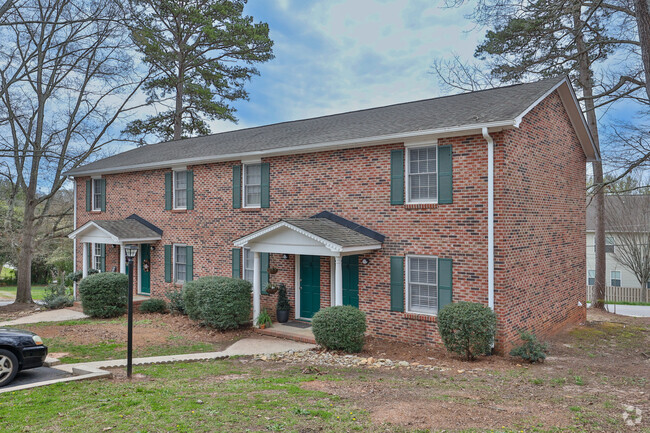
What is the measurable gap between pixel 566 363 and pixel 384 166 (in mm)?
5971

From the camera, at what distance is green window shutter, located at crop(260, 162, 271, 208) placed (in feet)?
46.5

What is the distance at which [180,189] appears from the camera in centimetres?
1680

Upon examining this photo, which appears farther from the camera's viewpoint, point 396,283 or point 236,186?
point 236,186

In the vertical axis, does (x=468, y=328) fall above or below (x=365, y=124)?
below

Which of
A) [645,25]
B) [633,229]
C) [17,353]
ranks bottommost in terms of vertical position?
[17,353]

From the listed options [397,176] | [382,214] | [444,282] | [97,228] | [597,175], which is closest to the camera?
[444,282]

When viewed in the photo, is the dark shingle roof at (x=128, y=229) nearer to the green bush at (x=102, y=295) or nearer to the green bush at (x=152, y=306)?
the green bush at (x=102, y=295)

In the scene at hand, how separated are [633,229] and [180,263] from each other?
24018mm

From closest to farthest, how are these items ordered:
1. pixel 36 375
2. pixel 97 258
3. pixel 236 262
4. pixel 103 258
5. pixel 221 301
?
1. pixel 36 375
2. pixel 221 301
3. pixel 236 262
4. pixel 103 258
5. pixel 97 258

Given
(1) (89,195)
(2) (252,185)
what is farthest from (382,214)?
(1) (89,195)

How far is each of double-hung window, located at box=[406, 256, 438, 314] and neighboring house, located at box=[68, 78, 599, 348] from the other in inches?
1.0

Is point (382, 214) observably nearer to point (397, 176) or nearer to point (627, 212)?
point (397, 176)

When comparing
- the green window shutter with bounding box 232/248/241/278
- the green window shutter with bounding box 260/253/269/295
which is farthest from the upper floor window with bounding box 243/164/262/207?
the green window shutter with bounding box 260/253/269/295

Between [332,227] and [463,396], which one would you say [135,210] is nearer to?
[332,227]
